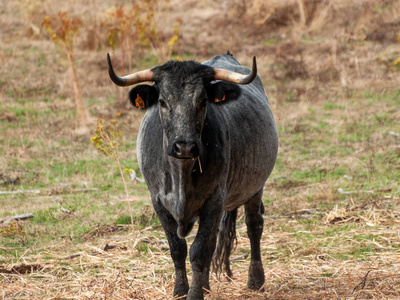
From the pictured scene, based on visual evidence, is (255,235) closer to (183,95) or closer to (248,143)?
(248,143)

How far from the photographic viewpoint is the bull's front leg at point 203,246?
4.71 meters

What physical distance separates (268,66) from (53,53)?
7.56m

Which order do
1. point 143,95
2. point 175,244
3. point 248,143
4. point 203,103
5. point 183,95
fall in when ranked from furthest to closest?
1. point 248,143
2. point 175,244
3. point 143,95
4. point 203,103
5. point 183,95

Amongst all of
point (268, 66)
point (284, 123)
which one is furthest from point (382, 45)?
point (284, 123)

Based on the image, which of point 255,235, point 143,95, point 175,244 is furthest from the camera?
point 255,235

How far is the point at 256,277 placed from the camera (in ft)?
19.8

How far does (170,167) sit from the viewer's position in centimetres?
465

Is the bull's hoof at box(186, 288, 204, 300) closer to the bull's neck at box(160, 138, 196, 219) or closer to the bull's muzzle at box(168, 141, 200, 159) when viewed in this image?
the bull's neck at box(160, 138, 196, 219)

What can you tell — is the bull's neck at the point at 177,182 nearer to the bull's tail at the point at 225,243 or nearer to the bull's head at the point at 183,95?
the bull's head at the point at 183,95

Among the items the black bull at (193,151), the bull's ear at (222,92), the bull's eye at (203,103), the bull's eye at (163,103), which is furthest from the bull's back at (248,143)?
the bull's eye at (163,103)

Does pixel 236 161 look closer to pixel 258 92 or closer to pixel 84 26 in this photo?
pixel 258 92

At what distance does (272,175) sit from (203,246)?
5979 mm

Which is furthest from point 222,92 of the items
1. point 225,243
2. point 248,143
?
point 225,243

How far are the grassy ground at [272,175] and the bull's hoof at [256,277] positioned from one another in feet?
0.38
